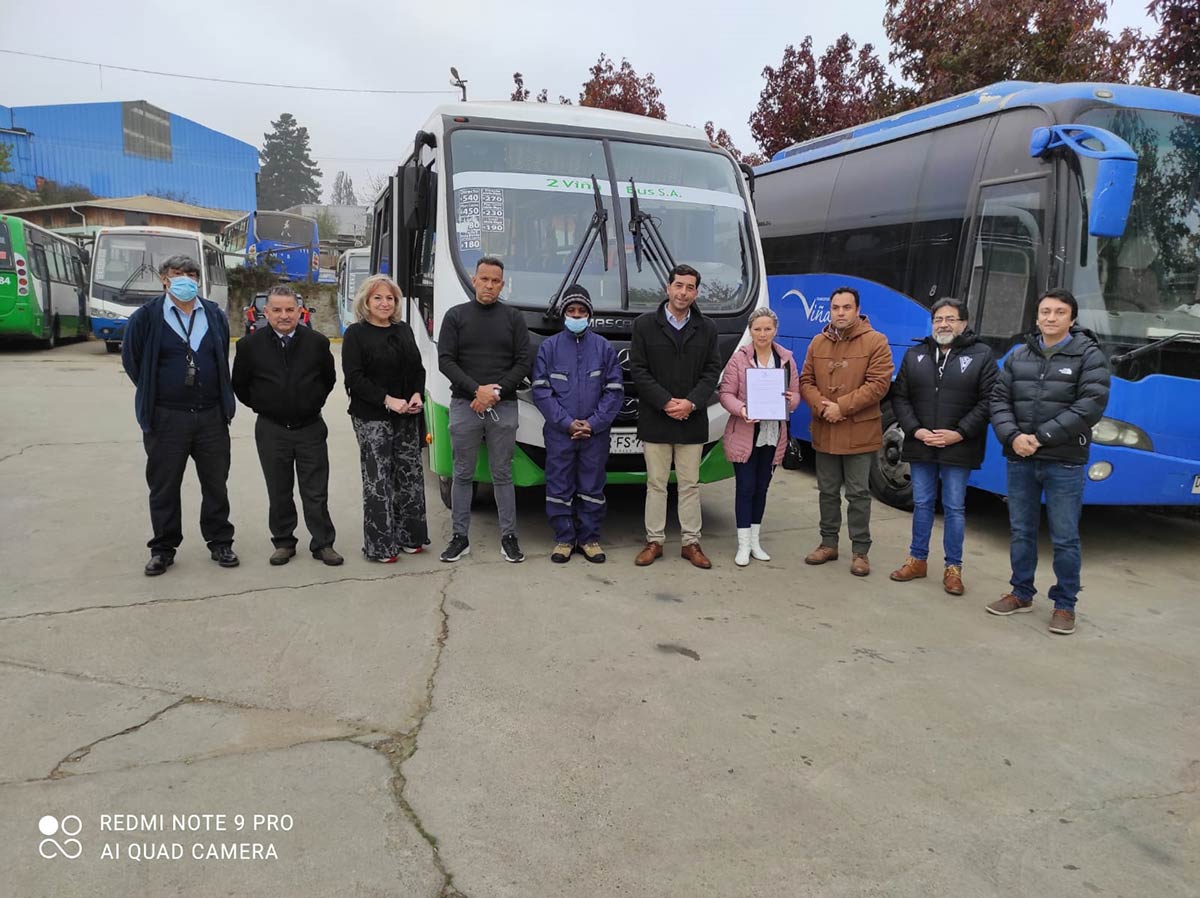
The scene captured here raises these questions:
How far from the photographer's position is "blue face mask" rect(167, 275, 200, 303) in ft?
17.1

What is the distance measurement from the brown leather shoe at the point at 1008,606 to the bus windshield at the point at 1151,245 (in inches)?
79.2

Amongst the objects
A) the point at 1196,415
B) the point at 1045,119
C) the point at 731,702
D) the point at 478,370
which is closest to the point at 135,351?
the point at 478,370

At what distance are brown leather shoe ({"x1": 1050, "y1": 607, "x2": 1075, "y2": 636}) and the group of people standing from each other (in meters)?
0.26

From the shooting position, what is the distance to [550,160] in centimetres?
633

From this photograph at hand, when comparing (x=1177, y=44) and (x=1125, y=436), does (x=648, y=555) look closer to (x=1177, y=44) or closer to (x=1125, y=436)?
(x=1125, y=436)

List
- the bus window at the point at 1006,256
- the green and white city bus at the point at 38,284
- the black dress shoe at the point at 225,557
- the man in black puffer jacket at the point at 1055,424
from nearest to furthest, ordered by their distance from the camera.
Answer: the man in black puffer jacket at the point at 1055,424, the black dress shoe at the point at 225,557, the bus window at the point at 1006,256, the green and white city bus at the point at 38,284

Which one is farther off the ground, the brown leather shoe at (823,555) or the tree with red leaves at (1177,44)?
the tree with red leaves at (1177,44)

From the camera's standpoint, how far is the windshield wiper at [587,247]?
5949 mm

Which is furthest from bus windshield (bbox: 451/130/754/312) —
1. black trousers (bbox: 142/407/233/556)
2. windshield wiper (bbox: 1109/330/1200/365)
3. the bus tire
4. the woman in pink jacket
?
windshield wiper (bbox: 1109/330/1200/365)

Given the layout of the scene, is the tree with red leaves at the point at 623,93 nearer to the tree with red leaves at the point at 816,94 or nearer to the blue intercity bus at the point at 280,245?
the tree with red leaves at the point at 816,94

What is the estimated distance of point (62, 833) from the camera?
108 inches

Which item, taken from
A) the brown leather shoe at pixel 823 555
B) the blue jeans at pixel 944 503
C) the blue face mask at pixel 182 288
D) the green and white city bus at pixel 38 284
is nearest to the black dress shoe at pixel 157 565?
the blue face mask at pixel 182 288

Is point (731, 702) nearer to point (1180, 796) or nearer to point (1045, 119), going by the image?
point (1180, 796)

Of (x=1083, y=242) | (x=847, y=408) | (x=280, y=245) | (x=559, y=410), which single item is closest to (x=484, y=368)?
(x=559, y=410)
